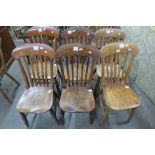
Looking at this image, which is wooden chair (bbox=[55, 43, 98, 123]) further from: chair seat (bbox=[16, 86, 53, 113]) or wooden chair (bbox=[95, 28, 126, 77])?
wooden chair (bbox=[95, 28, 126, 77])

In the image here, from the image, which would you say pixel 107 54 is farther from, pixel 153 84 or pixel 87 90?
pixel 153 84

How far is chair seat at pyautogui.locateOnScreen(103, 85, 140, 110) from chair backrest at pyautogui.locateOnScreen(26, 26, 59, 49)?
2.71 feet

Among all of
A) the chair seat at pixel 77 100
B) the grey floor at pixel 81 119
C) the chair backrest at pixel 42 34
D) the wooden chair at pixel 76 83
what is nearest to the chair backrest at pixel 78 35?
the chair backrest at pixel 42 34

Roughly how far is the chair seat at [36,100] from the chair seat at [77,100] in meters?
0.14

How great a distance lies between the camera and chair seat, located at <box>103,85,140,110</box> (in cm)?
146

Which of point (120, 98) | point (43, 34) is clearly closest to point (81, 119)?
point (120, 98)

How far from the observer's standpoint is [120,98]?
59.9 inches

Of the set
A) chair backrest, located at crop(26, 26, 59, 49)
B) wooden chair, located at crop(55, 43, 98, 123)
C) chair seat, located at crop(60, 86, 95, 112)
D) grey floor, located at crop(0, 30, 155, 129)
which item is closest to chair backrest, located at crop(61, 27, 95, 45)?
chair backrest, located at crop(26, 26, 59, 49)

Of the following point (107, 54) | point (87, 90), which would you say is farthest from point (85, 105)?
point (107, 54)

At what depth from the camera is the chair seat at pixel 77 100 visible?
1.45m

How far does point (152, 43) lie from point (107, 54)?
679mm

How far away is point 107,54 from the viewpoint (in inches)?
59.8

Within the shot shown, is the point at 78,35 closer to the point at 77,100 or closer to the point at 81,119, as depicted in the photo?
the point at 77,100
